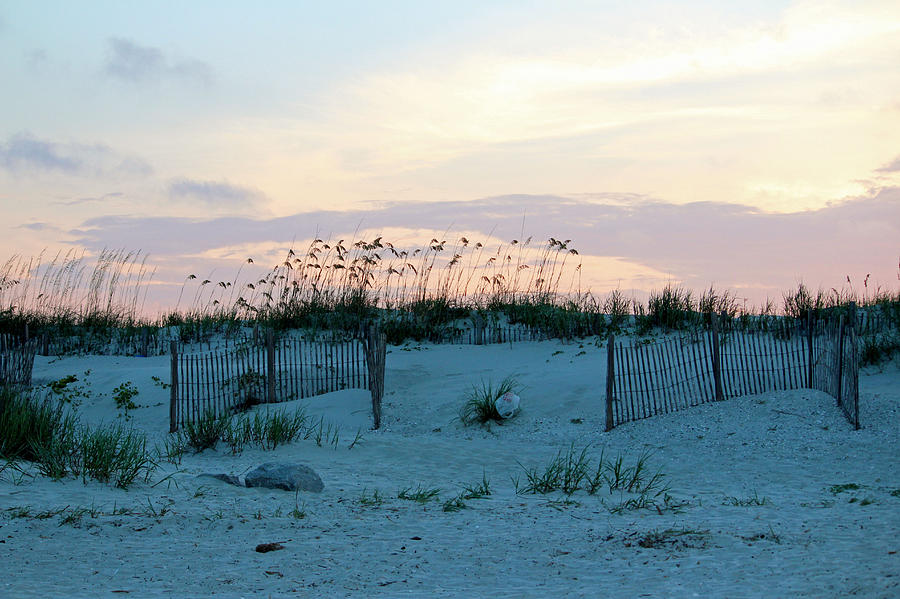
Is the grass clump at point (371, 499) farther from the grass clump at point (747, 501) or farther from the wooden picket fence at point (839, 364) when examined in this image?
the wooden picket fence at point (839, 364)

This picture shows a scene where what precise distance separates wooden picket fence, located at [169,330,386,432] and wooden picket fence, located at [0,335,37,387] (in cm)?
252

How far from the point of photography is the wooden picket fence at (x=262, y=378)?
12.8 m

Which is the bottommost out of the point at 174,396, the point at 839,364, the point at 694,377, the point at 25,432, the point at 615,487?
the point at 615,487

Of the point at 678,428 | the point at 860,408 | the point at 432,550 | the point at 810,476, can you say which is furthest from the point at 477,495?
the point at 860,408

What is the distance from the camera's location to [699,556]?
15.8 ft

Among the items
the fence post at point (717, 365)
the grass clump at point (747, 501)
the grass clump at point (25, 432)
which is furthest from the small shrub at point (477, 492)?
the fence post at point (717, 365)

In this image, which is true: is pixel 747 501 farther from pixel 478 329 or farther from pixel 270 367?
pixel 478 329

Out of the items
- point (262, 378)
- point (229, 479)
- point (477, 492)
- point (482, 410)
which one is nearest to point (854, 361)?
point (482, 410)

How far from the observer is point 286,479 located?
6828mm

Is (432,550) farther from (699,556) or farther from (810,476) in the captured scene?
(810,476)

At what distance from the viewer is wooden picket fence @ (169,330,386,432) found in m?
12.8

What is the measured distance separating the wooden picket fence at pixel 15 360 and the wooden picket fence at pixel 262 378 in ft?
8.27

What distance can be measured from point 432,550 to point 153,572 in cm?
165

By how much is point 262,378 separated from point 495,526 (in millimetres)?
8448
